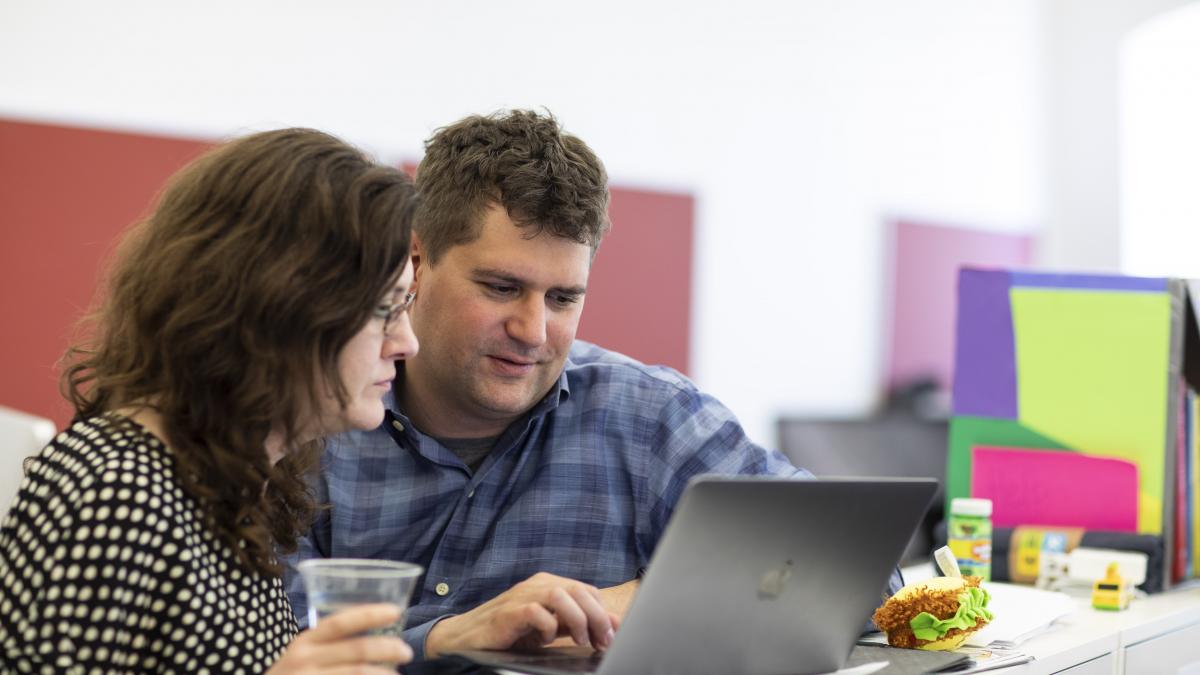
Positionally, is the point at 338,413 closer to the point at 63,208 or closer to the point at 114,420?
the point at 114,420

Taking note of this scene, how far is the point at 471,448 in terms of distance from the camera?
1.71 meters

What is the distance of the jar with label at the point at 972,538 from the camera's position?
178 centimetres

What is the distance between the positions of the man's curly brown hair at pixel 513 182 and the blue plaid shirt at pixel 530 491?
241mm

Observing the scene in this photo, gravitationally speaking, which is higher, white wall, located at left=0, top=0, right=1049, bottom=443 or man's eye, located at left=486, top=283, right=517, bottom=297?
white wall, located at left=0, top=0, right=1049, bottom=443

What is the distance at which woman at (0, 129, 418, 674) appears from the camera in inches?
39.2

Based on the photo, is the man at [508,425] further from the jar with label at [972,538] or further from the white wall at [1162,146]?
the white wall at [1162,146]

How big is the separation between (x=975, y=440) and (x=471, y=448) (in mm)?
909

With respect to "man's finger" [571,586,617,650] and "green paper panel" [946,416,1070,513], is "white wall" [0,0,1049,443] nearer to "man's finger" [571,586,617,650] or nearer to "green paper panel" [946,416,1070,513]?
"green paper panel" [946,416,1070,513]

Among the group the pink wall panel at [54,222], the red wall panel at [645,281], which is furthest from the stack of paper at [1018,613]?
the red wall panel at [645,281]

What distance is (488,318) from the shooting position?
1611 millimetres

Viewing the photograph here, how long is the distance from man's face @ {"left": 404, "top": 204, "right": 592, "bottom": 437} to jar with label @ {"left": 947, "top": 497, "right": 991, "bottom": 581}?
24.9 inches

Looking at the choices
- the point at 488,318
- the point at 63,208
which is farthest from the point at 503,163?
the point at 63,208

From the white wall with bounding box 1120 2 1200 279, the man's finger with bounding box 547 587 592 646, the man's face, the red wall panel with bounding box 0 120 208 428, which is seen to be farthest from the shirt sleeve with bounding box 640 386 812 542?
the white wall with bounding box 1120 2 1200 279

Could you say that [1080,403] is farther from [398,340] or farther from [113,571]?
[113,571]
